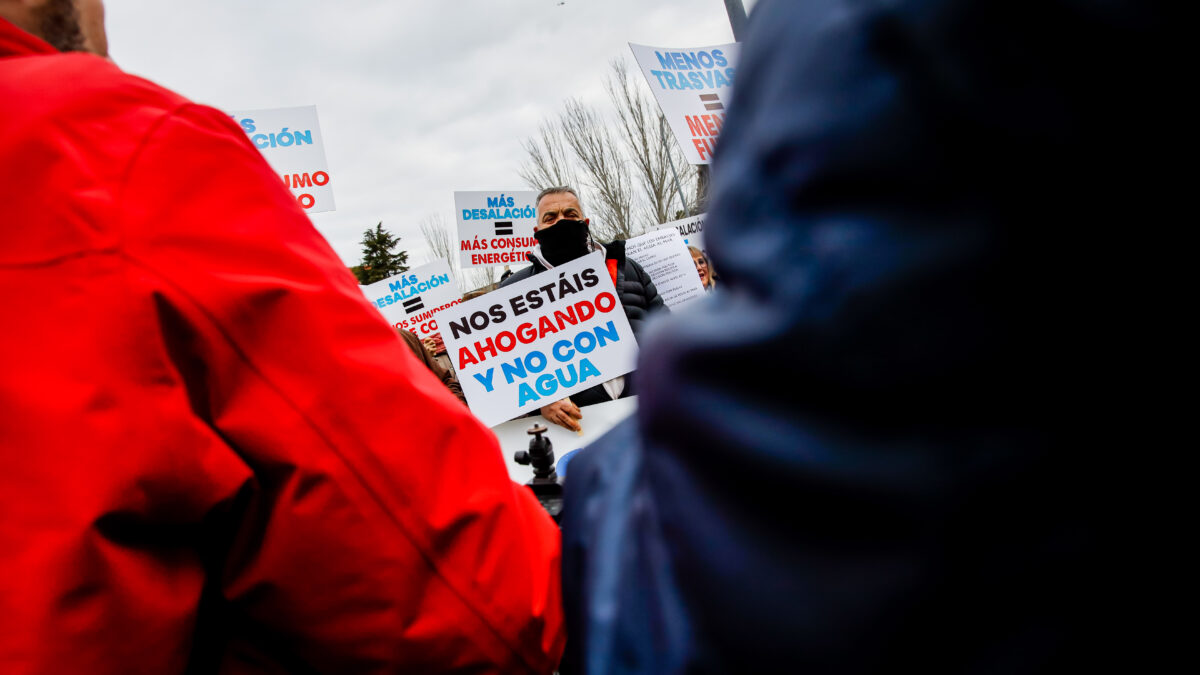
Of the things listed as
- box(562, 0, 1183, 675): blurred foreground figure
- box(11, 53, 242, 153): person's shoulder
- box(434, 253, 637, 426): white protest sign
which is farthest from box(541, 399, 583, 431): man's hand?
box(562, 0, 1183, 675): blurred foreground figure

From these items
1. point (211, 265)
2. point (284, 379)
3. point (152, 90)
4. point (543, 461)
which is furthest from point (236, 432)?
point (543, 461)

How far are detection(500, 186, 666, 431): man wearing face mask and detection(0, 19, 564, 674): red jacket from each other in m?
2.66

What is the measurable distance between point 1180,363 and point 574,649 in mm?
387

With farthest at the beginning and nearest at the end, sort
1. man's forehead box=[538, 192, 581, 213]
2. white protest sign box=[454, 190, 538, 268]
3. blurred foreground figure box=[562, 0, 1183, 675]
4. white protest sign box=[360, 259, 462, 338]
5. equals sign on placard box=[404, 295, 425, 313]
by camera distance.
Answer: equals sign on placard box=[404, 295, 425, 313]
white protest sign box=[454, 190, 538, 268]
white protest sign box=[360, 259, 462, 338]
man's forehead box=[538, 192, 581, 213]
blurred foreground figure box=[562, 0, 1183, 675]

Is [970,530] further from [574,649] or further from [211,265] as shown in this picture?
[211,265]

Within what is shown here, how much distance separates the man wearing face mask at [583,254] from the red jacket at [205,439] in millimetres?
2662

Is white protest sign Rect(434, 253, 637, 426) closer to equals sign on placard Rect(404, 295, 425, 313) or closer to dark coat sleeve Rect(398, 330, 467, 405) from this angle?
dark coat sleeve Rect(398, 330, 467, 405)

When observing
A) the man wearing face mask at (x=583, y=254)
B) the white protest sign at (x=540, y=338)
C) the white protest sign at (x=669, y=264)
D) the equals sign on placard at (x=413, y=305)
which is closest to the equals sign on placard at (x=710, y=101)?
the white protest sign at (x=669, y=264)

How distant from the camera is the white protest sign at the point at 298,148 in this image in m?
4.88

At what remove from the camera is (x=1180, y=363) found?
0.89 feet

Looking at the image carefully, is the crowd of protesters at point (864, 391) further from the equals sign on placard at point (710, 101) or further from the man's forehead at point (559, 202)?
the equals sign on placard at point (710, 101)

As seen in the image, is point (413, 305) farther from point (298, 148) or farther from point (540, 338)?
point (540, 338)

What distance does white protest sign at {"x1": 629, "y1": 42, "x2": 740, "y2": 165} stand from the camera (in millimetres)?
4586

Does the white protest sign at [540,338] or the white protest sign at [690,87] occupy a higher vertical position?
the white protest sign at [690,87]
